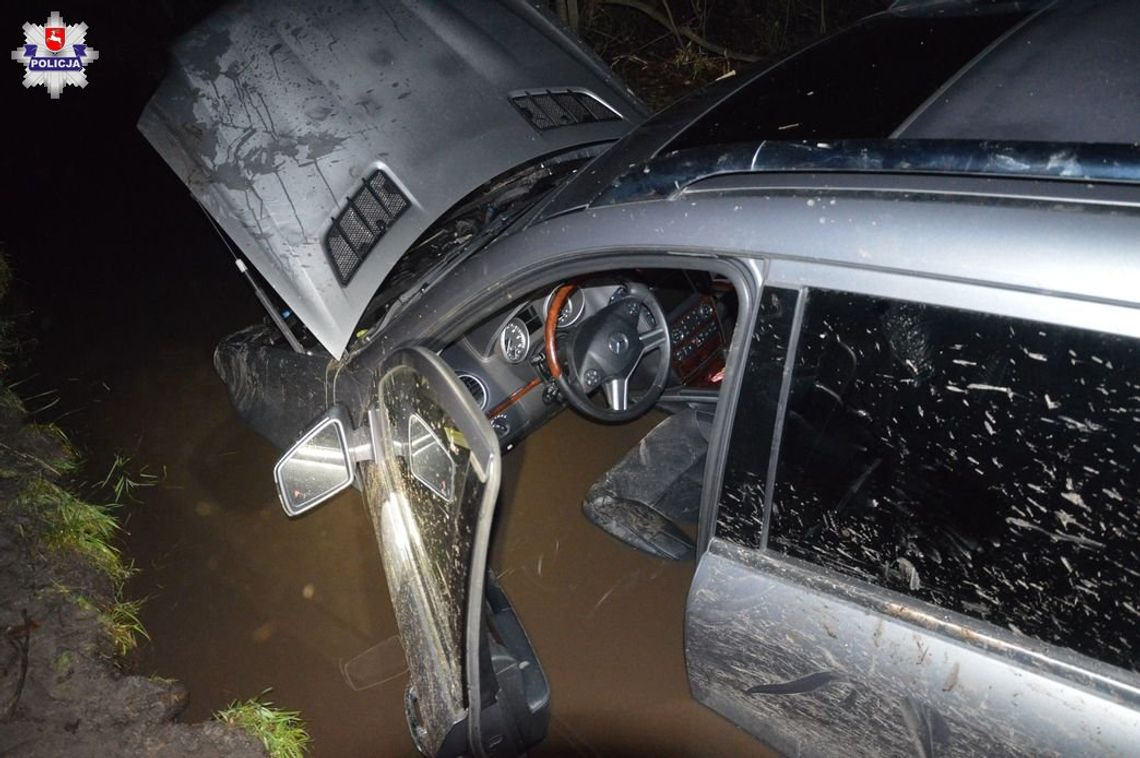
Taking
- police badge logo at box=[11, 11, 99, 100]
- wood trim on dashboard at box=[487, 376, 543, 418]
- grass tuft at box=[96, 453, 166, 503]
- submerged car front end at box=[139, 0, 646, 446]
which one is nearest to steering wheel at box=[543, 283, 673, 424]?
wood trim on dashboard at box=[487, 376, 543, 418]

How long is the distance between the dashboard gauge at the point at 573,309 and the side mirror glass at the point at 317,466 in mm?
853

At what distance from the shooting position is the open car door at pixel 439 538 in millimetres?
1560

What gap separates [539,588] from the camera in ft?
9.59

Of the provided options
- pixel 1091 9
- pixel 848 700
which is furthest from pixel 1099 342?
pixel 1091 9

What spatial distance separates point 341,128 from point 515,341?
81 centimetres

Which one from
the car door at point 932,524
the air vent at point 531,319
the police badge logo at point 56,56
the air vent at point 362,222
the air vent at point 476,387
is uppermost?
the police badge logo at point 56,56

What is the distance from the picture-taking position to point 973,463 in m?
1.22

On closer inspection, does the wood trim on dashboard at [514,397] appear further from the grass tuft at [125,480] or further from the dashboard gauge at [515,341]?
the grass tuft at [125,480]

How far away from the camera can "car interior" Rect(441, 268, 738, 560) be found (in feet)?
8.55

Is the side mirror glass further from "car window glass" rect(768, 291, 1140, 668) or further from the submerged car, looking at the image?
"car window glass" rect(768, 291, 1140, 668)

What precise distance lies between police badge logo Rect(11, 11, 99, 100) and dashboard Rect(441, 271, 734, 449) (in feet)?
21.3

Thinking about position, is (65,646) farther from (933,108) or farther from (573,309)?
(933,108)

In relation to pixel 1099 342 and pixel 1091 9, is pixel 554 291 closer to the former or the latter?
pixel 1091 9

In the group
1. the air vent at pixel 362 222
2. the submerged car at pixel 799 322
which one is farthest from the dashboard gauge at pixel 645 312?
the air vent at pixel 362 222
